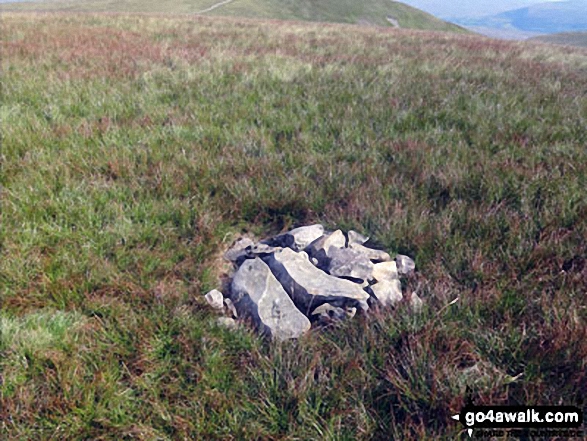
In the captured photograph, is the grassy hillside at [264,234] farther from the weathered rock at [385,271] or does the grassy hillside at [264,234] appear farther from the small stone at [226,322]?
the weathered rock at [385,271]

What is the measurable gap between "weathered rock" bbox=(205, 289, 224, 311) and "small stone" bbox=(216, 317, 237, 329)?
12 centimetres

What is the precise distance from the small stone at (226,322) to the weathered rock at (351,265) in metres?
0.85

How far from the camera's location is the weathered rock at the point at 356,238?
127 inches

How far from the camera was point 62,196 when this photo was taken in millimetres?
3525

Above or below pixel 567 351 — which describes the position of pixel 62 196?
above

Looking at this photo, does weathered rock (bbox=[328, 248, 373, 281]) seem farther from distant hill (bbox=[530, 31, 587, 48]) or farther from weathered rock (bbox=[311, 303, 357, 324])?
distant hill (bbox=[530, 31, 587, 48])

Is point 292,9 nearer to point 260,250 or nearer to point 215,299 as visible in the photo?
point 260,250

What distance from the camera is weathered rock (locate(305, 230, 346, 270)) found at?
2.99 metres

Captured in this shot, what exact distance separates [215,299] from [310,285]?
0.70 meters

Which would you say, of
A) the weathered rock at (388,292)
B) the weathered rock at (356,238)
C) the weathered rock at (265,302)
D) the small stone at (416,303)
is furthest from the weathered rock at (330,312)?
the weathered rock at (356,238)

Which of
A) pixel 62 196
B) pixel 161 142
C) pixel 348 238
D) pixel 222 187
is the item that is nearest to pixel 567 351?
pixel 348 238

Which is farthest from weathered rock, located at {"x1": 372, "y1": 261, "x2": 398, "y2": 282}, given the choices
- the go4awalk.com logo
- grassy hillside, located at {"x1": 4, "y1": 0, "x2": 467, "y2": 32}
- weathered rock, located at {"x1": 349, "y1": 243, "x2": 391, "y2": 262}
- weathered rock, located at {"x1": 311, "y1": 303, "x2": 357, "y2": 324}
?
grassy hillside, located at {"x1": 4, "y1": 0, "x2": 467, "y2": 32}

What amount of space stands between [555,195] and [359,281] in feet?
7.87

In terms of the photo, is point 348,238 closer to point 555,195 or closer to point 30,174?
point 555,195
